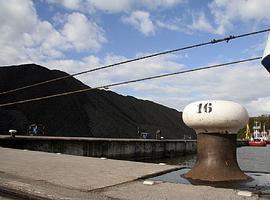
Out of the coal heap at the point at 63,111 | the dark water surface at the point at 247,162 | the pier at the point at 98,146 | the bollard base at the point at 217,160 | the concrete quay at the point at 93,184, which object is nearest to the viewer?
the concrete quay at the point at 93,184

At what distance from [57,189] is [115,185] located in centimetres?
103

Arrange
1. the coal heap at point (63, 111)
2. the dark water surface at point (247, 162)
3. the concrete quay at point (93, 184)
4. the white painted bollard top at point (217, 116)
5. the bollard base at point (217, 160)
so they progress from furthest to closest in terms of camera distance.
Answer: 1. the coal heap at point (63, 111)
2. the dark water surface at point (247, 162)
3. the bollard base at point (217, 160)
4. the white painted bollard top at point (217, 116)
5. the concrete quay at point (93, 184)

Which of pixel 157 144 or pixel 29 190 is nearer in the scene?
pixel 29 190

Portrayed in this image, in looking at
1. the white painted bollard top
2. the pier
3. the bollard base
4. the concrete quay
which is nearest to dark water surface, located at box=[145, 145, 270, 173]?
the pier

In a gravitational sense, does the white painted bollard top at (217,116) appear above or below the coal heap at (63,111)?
below

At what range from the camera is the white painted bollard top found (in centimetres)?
800

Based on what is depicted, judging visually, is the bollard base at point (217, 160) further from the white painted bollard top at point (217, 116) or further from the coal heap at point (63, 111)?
the coal heap at point (63, 111)

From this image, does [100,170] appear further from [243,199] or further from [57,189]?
[243,199]

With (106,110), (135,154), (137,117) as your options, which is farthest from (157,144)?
(137,117)

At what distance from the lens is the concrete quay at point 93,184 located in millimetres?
6012

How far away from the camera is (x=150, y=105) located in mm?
98938

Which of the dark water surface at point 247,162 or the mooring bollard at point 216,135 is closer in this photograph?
the mooring bollard at point 216,135

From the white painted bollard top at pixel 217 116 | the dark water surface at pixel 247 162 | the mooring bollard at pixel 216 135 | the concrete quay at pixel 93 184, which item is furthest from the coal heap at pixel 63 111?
the white painted bollard top at pixel 217 116

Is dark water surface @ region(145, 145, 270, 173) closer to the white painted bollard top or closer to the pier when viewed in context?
the pier
